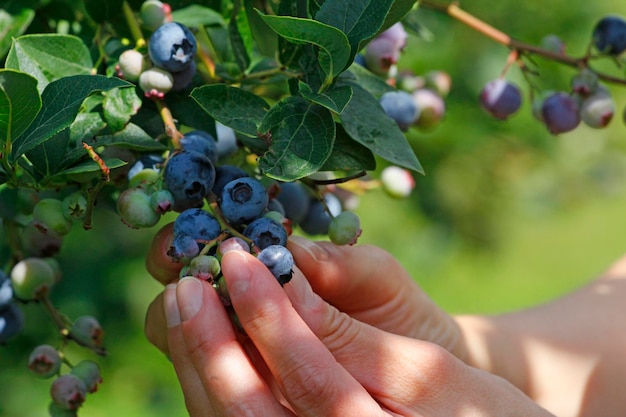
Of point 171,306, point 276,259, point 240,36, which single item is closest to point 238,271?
point 276,259

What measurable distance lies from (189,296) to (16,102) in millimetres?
253

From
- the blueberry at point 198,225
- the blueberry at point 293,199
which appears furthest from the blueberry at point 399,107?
the blueberry at point 198,225

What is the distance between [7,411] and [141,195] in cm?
120

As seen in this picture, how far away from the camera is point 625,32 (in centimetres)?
128

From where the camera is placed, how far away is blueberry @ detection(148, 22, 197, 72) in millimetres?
907

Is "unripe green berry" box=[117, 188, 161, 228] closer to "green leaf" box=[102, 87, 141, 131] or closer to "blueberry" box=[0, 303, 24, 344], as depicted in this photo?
"green leaf" box=[102, 87, 141, 131]

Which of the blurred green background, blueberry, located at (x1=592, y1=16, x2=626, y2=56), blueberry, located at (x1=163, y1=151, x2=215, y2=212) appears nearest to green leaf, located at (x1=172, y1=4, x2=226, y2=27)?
blueberry, located at (x1=163, y1=151, x2=215, y2=212)

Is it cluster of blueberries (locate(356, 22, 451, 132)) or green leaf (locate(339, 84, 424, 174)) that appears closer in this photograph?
green leaf (locate(339, 84, 424, 174))

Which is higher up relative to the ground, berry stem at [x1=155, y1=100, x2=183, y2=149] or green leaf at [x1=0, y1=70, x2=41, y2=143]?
berry stem at [x1=155, y1=100, x2=183, y2=149]

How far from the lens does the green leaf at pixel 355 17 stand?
815 millimetres

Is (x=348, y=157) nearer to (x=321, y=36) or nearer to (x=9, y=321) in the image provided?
(x=321, y=36)

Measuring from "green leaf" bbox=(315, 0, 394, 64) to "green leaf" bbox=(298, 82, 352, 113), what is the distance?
4cm

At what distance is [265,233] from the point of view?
33.1 inches

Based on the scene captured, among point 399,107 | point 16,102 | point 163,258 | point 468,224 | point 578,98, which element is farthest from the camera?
point 468,224
